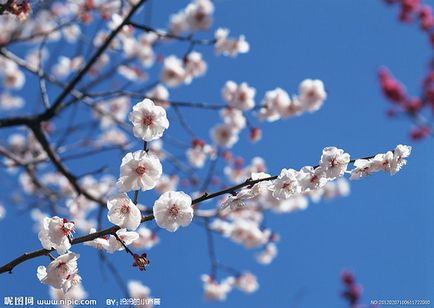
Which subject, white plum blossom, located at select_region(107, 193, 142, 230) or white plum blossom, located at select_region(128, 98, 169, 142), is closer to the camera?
white plum blossom, located at select_region(107, 193, 142, 230)

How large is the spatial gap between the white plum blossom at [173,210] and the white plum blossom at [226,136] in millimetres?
5348

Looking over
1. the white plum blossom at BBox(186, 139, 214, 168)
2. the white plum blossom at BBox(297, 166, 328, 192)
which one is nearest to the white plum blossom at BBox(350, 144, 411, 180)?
the white plum blossom at BBox(297, 166, 328, 192)

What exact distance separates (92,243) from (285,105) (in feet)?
15.1

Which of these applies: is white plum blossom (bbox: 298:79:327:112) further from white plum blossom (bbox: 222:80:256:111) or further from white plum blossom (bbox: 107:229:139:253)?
white plum blossom (bbox: 107:229:139:253)

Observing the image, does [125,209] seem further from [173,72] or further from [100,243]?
[173,72]

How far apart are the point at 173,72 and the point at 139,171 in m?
5.26

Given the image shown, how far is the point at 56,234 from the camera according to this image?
6.47ft

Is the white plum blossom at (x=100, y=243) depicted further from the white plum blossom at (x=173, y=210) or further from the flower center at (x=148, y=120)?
the flower center at (x=148, y=120)

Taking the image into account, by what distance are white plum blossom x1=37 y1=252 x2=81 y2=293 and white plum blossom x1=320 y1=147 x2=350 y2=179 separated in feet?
3.83

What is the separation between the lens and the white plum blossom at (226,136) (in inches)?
293

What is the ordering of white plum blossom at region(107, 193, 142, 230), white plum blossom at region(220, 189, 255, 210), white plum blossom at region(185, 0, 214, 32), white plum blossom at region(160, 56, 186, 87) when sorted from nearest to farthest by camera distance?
white plum blossom at region(107, 193, 142, 230)
white plum blossom at region(220, 189, 255, 210)
white plum blossom at region(185, 0, 214, 32)
white plum blossom at region(160, 56, 186, 87)

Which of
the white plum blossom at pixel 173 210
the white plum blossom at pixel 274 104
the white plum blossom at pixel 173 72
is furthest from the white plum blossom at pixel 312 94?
the white plum blossom at pixel 173 210

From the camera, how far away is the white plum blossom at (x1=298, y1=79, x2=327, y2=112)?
6238 mm

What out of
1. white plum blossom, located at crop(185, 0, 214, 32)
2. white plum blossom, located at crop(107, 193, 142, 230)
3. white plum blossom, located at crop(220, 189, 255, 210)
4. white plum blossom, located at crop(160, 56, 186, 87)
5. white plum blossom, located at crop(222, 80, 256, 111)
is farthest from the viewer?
white plum blossom, located at crop(160, 56, 186, 87)
